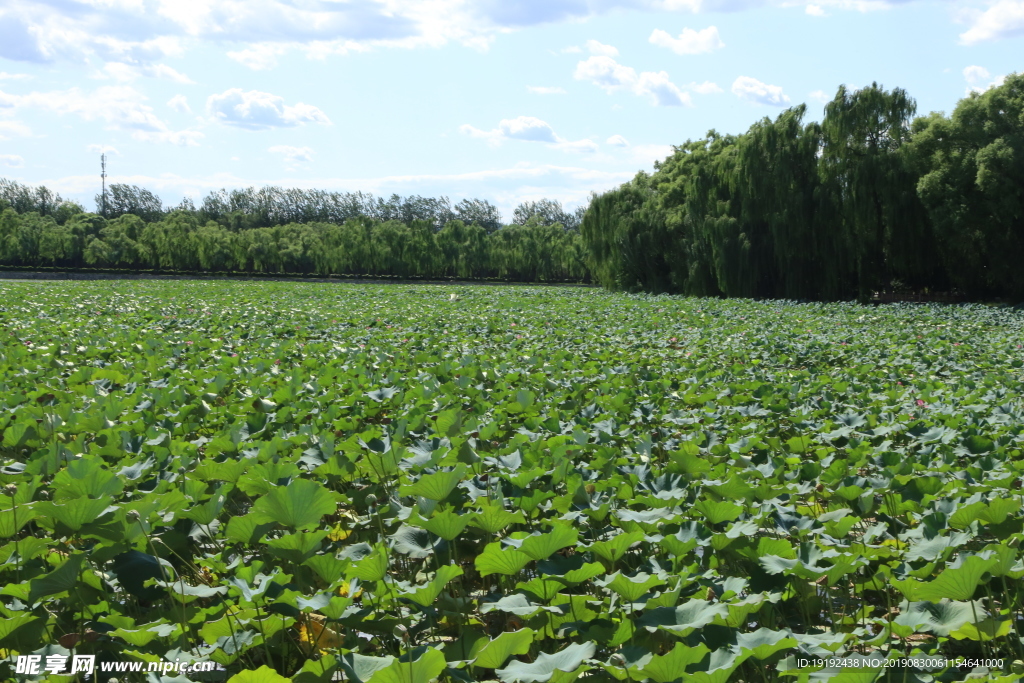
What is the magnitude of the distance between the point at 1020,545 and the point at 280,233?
71092mm

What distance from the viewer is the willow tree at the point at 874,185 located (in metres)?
24.6

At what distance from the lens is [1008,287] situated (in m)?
24.2

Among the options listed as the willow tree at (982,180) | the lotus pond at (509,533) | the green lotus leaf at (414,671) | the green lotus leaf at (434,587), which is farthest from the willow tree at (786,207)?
the green lotus leaf at (414,671)

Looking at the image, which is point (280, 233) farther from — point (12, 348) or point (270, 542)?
point (270, 542)

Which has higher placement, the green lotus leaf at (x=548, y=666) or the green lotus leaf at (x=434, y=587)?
the green lotus leaf at (x=434, y=587)

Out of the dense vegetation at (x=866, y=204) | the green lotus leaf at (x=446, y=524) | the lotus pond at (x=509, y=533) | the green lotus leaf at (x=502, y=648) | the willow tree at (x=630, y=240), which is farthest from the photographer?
the willow tree at (x=630, y=240)

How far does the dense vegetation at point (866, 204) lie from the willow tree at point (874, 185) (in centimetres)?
3

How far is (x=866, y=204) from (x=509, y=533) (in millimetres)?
25005

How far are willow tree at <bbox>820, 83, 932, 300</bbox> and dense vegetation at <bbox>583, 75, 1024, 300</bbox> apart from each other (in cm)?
3

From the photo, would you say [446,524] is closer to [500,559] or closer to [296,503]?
[500,559]

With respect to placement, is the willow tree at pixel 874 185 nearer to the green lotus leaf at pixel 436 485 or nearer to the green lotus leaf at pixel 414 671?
the green lotus leaf at pixel 436 485

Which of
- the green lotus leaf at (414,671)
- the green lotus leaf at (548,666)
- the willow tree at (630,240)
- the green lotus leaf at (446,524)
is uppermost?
the willow tree at (630,240)

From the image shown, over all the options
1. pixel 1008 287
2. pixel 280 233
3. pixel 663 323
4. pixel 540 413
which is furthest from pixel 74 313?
pixel 280 233

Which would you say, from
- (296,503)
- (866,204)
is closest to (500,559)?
(296,503)
